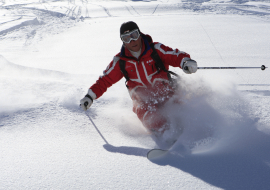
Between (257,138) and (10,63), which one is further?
(10,63)

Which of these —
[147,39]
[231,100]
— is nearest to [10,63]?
[147,39]

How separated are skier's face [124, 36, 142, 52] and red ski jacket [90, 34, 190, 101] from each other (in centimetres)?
7

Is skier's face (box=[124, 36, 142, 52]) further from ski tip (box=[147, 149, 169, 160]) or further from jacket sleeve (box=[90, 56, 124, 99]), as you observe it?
ski tip (box=[147, 149, 169, 160])

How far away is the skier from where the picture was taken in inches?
92.3

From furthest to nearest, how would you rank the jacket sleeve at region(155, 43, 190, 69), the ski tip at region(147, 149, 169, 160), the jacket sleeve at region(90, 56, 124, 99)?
1. the jacket sleeve at region(90, 56, 124, 99)
2. the jacket sleeve at region(155, 43, 190, 69)
3. the ski tip at region(147, 149, 169, 160)

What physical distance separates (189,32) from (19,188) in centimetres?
685

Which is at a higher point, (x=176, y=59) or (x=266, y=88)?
(x=176, y=59)

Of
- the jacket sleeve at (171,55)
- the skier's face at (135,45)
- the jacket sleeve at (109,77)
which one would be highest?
the skier's face at (135,45)

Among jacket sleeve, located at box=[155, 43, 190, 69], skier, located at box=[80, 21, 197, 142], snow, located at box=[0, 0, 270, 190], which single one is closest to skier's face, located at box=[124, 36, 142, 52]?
skier, located at box=[80, 21, 197, 142]

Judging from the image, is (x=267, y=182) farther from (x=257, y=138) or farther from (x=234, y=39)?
(x=234, y=39)

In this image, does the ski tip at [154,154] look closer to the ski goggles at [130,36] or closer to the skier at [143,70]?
the skier at [143,70]

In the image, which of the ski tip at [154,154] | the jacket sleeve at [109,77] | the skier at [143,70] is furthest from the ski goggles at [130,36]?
the ski tip at [154,154]

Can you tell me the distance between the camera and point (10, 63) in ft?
15.0

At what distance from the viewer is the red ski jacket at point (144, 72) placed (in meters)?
2.45
